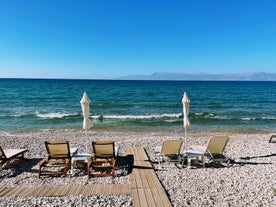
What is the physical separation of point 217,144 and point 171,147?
1.63 meters

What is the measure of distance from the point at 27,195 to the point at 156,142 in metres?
7.98

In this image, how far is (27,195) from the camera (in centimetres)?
570

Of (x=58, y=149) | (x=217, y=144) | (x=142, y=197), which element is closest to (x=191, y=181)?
(x=142, y=197)

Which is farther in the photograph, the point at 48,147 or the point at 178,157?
the point at 178,157

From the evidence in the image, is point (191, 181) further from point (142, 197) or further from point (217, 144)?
point (217, 144)

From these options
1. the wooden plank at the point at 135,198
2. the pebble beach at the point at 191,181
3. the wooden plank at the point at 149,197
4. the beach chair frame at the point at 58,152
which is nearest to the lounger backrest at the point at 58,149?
the beach chair frame at the point at 58,152

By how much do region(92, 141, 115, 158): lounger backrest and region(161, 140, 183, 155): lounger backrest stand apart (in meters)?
1.90

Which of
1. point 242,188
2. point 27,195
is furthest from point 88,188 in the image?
point 242,188

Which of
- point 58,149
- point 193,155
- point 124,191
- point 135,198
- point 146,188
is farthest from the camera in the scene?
point 193,155

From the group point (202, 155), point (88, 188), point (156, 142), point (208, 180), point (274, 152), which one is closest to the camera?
point (88, 188)

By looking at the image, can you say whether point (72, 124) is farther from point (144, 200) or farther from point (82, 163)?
point (144, 200)

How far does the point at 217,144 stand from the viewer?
8867 mm

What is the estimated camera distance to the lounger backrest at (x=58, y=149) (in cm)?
793

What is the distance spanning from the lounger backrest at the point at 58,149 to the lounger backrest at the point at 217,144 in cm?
489
